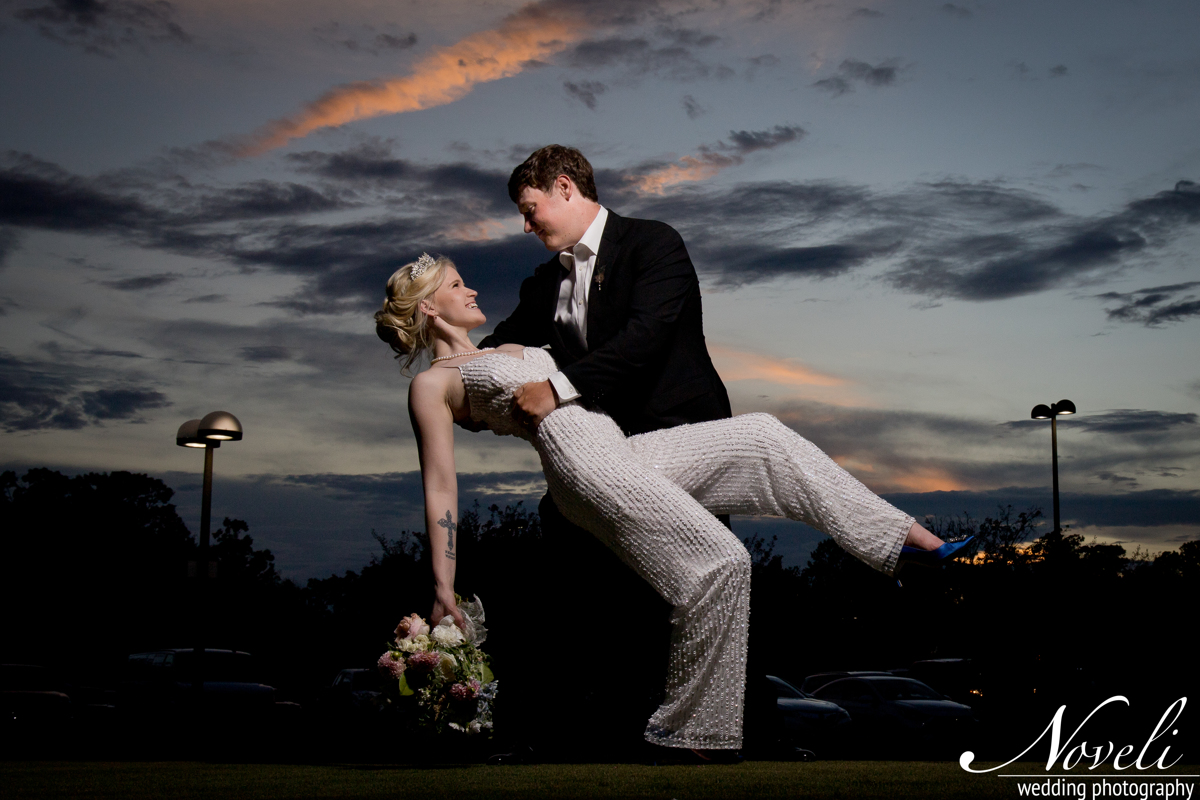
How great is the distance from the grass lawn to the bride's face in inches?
84.8

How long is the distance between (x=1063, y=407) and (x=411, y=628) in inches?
924

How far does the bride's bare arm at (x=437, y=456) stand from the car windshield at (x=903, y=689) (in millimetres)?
15762

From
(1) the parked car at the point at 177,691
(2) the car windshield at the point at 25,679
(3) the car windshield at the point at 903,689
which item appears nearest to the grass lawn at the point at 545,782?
(1) the parked car at the point at 177,691

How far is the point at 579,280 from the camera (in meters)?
4.82

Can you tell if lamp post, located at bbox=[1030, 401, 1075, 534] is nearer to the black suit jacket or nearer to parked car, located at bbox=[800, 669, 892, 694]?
parked car, located at bbox=[800, 669, 892, 694]

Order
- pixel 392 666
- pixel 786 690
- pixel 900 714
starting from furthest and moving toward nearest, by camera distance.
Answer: pixel 786 690
pixel 900 714
pixel 392 666

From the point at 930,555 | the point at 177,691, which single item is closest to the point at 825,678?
the point at 177,691

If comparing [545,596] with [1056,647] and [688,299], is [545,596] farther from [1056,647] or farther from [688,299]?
[1056,647]

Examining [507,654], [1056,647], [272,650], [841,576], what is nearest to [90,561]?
[272,650]

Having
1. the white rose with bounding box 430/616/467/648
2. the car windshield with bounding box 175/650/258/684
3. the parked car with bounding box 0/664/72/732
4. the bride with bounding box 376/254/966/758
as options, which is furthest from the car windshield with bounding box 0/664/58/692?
the bride with bounding box 376/254/966/758

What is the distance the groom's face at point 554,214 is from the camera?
16.0 feet

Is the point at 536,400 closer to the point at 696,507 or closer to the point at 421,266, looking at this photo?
the point at 696,507

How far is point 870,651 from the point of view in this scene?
37.4 meters

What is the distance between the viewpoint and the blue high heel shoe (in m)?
3.75
